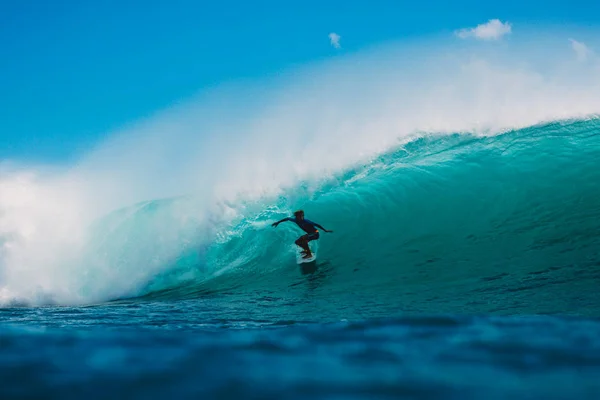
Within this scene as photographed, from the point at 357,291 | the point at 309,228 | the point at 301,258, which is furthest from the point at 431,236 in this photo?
the point at 357,291

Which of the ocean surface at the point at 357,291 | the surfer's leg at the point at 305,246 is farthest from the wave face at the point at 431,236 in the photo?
the surfer's leg at the point at 305,246

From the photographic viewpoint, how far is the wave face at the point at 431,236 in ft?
17.3

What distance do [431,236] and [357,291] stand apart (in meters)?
2.97

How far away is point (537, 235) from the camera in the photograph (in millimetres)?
7363

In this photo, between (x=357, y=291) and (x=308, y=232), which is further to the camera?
(x=308, y=232)

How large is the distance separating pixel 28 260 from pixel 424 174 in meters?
10.5

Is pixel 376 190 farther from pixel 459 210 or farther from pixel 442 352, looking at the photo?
pixel 442 352

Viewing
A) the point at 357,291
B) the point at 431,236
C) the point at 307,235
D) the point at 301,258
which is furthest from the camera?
the point at 307,235

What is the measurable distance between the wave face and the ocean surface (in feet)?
0.17

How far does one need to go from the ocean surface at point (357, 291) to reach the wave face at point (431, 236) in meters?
0.05

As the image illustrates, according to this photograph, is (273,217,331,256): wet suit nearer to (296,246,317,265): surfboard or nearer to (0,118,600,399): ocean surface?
(296,246,317,265): surfboard

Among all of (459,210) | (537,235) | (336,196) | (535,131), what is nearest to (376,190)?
(336,196)

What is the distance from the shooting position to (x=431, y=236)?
844 centimetres

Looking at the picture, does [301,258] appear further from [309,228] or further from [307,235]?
[309,228]
